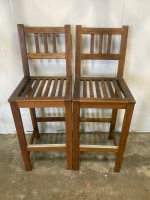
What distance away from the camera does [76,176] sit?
130 centimetres

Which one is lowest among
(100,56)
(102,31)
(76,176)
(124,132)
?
(76,176)

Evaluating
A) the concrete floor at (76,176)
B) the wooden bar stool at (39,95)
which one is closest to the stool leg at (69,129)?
the wooden bar stool at (39,95)

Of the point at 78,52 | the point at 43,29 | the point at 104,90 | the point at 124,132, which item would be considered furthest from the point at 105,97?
the point at 43,29

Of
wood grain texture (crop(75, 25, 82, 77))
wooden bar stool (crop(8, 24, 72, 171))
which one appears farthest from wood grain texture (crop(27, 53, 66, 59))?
wood grain texture (crop(75, 25, 82, 77))

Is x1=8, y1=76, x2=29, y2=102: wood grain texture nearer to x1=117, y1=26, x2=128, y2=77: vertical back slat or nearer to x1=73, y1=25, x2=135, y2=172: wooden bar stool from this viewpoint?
x1=73, y1=25, x2=135, y2=172: wooden bar stool

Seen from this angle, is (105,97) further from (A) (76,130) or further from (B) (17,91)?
(B) (17,91)

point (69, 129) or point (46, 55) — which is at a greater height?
point (46, 55)

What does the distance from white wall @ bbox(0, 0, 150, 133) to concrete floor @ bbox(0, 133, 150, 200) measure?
500mm

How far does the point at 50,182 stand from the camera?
1249 mm

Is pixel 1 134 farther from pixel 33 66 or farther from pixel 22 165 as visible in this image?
pixel 33 66

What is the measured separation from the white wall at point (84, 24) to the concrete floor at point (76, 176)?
50 cm

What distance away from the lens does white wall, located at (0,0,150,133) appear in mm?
1193

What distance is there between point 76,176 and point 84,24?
1233 millimetres

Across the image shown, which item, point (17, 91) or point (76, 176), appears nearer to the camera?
point (17, 91)
